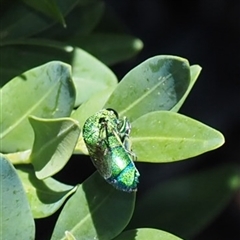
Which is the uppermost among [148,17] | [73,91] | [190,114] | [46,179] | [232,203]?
[73,91]

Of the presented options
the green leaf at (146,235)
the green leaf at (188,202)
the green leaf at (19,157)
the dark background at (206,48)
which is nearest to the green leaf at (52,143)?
the green leaf at (19,157)

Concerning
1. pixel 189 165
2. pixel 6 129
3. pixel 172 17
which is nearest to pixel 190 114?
pixel 189 165

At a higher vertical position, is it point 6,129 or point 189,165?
point 6,129

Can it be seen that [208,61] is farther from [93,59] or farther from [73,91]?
[73,91]

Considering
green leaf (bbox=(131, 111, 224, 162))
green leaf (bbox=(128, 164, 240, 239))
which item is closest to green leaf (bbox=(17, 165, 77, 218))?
green leaf (bbox=(131, 111, 224, 162))

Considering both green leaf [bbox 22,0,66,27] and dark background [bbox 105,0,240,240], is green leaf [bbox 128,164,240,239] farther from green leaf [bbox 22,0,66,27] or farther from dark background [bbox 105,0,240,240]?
green leaf [bbox 22,0,66,27]

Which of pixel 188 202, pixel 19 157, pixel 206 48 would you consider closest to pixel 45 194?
pixel 19 157
